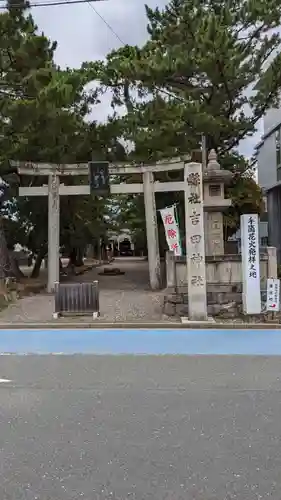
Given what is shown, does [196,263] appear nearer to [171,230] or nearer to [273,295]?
[273,295]

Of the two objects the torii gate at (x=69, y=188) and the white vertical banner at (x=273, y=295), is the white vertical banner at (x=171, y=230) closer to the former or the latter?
the torii gate at (x=69, y=188)

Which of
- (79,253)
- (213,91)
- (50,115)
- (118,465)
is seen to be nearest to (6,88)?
(50,115)

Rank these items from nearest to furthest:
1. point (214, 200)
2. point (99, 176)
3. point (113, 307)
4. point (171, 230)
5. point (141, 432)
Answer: point (141, 432) → point (113, 307) → point (214, 200) → point (171, 230) → point (99, 176)

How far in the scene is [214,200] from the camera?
1528 cm

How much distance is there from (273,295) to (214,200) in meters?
4.75

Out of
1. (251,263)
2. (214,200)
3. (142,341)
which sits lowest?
(142,341)

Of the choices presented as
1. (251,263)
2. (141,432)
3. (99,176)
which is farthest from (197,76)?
(141,432)

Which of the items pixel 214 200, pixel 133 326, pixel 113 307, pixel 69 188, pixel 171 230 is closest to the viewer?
pixel 133 326

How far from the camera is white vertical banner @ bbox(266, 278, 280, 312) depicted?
11445mm

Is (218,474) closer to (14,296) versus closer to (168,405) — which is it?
(168,405)

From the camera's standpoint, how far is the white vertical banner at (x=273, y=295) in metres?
11.4

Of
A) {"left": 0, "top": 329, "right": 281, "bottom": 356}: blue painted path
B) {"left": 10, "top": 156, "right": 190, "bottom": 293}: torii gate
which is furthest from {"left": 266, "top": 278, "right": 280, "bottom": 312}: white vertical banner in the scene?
{"left": 10, "top": 156, "right": 190, "bottom": 293}: torii gate

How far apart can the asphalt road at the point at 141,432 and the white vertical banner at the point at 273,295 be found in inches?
173

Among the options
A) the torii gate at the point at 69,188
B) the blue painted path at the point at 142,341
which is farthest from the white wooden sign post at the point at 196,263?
the torii gate at the point at 69,188
